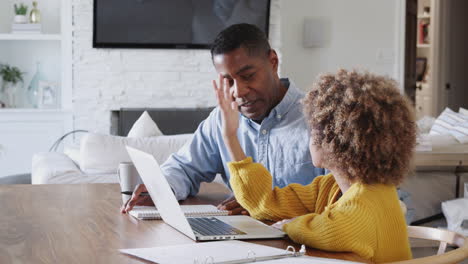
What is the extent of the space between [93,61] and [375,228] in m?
4.71

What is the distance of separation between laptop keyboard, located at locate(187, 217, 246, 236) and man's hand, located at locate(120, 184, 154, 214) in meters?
0.22

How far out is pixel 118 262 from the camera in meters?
1.18

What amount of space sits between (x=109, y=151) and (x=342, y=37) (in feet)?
12.5

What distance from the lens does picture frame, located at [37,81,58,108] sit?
228 inches

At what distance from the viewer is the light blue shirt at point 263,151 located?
1.83m

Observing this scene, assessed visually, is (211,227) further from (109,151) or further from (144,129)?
(144,129)

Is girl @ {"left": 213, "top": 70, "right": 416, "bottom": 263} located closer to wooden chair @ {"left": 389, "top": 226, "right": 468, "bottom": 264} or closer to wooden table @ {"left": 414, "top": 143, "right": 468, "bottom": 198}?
wooden chair @ {"left": 389, "top": 226, "right": 468, "bottom": 264}

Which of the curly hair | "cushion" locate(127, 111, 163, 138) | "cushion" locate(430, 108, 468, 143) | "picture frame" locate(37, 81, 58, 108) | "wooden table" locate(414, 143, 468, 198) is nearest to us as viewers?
the curly hair

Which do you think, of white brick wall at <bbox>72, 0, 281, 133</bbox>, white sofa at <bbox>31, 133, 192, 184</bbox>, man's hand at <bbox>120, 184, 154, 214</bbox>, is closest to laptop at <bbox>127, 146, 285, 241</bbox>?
man's hand at <bbox>120, 184, 154, 214</bbox>

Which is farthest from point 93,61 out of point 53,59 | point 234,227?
point 234,227

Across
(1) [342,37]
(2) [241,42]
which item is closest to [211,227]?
(2) [241,42]

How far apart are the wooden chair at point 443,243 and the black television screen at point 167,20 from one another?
4469mm

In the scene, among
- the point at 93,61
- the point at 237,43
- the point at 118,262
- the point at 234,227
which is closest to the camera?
the point at 118,262

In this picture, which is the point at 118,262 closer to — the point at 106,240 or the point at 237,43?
the point at 106,240
